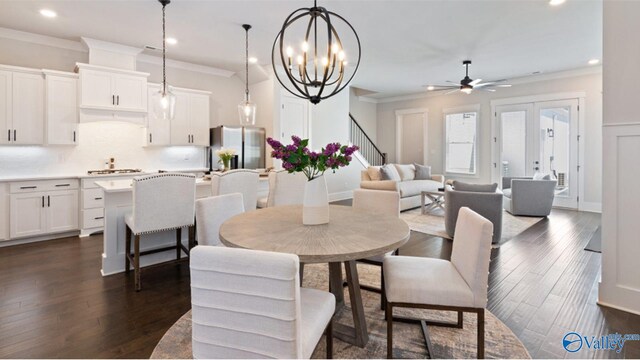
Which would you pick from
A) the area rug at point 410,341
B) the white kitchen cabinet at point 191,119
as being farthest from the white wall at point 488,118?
the area rug at point 410,341

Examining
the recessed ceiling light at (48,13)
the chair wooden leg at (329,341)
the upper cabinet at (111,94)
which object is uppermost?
the recessed ceiling light at (48,13)

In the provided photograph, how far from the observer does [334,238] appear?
171 centimetres

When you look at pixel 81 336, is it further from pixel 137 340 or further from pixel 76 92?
pixel 76 92

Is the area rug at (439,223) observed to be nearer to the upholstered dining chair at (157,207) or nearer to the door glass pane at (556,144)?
the door glass pane at (556,144)

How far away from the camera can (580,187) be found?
6586 mm

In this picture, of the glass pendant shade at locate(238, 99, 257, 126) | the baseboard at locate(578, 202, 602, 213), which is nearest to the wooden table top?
the glass pendant shade at locate(238, 99, 257, 126)

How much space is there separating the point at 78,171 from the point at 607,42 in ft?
21.8

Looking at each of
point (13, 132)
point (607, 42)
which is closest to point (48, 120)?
point (13, 132)

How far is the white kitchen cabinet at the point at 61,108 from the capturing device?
4.50 metres

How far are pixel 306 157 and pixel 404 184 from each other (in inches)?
196

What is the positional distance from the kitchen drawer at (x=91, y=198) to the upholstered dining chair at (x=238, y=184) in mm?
2509

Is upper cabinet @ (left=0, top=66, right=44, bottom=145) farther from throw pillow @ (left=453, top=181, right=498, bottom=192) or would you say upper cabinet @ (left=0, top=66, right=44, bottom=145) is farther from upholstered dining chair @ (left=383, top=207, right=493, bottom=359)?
throw pillow @ (left=453, top=181, right=498, bottom=192)

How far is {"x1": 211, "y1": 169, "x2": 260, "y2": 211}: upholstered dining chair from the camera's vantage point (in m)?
3.21

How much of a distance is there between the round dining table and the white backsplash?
4252mm
